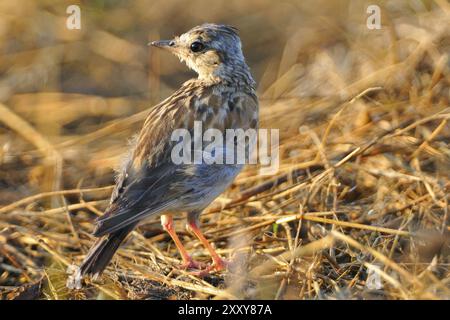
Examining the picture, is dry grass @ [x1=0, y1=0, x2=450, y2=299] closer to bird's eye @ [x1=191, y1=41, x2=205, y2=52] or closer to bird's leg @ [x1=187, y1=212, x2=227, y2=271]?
bird's leg @ [x1=187, y1=212, x2=227, y2=271]

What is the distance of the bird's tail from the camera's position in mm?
4477

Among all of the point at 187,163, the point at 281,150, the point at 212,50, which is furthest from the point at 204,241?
the point at 281,150

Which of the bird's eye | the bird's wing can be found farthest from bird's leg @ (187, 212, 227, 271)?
the bird's eye

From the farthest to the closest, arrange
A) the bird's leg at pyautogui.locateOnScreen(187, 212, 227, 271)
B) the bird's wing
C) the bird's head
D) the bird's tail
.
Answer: the bird's head → the bird's leg at pyautogui.locateOnScreen(187, 212, 227, 271) → the bird's wing → the bird's tail

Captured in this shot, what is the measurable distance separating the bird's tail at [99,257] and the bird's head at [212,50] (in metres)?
1.40

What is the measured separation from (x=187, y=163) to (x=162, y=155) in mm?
151

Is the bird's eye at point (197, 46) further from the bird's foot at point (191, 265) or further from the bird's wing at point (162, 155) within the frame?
the bird's foot at point (191, 265)

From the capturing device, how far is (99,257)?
4496 millimetres

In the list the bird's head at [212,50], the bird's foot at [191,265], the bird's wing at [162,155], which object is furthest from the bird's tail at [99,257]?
the bird's head at [212,50]

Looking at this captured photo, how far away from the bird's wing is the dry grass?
45 cm

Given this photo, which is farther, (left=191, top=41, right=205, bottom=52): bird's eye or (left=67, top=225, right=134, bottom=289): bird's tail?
(left=191, top=41, right=205, bottom=52): bird's eye
